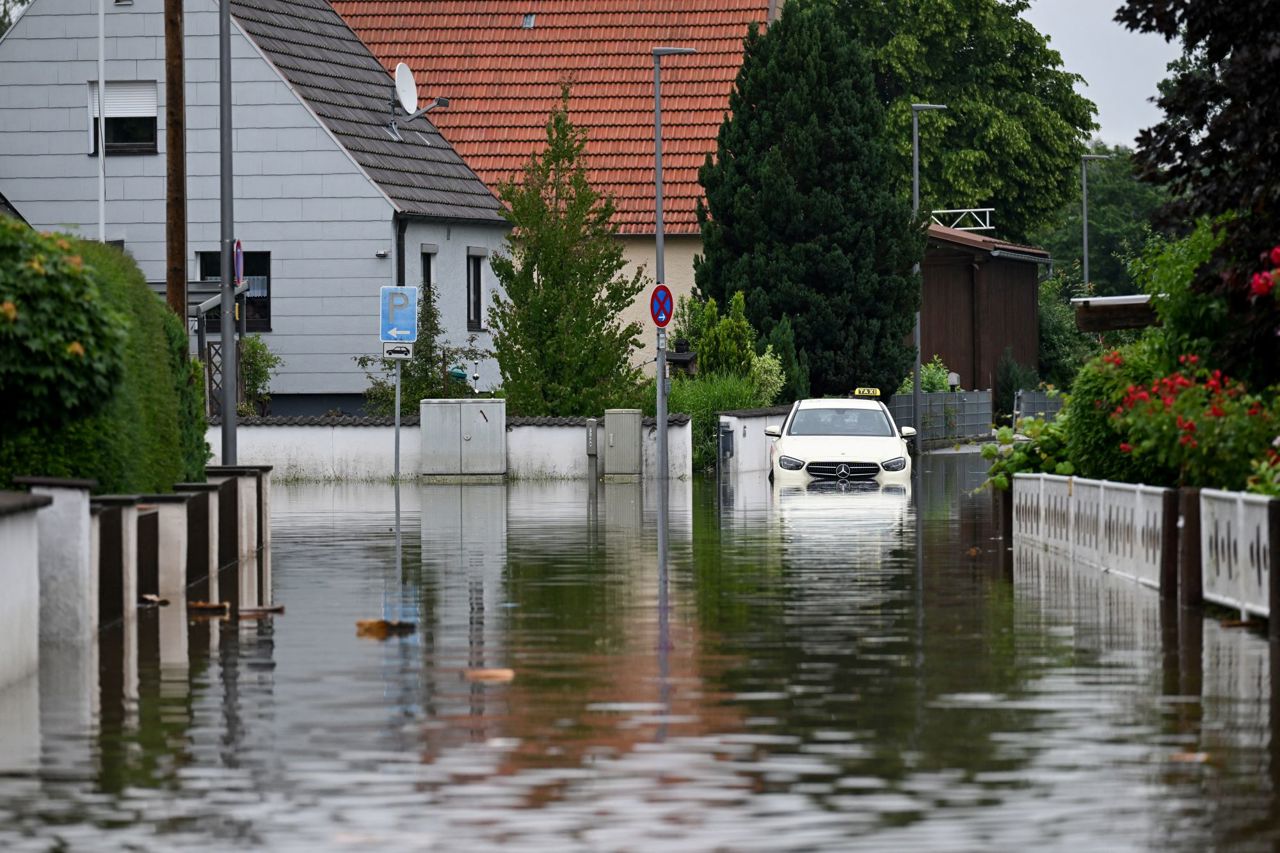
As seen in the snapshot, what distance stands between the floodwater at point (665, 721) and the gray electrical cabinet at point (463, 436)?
2314 centimetres

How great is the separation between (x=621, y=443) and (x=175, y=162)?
1413cm

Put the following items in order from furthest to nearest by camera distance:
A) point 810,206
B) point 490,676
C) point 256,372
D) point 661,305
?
point 810,206
point 256,372
point 661,305
point 490,676

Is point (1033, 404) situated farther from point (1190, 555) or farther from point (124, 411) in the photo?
point (124, 411)

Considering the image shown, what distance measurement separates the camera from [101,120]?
51.0 m

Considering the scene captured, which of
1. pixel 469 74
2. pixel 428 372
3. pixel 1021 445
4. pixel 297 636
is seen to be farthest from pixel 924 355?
pixel 297 636

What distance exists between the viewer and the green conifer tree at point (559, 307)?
47.0 m

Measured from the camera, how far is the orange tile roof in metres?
61.1

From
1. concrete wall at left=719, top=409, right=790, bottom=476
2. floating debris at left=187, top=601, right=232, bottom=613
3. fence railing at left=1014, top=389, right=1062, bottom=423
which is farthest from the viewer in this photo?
fence railing at left=1014, top=389, right=1062, bottom=423

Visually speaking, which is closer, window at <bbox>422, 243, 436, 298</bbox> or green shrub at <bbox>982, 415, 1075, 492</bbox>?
green shrub at <bbox>982, 415, 1075, 492</bbox>

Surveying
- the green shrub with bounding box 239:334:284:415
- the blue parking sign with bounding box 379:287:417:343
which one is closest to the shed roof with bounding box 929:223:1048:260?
the green shrub with bounding box 239:334:284:415

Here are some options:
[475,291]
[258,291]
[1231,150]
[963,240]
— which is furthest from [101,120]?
[1231,150]

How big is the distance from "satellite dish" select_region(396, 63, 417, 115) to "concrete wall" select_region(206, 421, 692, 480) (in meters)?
10.4

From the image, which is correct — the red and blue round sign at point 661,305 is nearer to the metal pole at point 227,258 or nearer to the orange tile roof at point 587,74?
the metal pole at point 227,258

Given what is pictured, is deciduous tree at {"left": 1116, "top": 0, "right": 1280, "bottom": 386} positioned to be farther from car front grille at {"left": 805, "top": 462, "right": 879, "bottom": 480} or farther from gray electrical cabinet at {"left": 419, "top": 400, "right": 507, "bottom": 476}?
gray electrical cabinet at {"left": 419, "top": 400, "right": 507, "bottom": 476}
